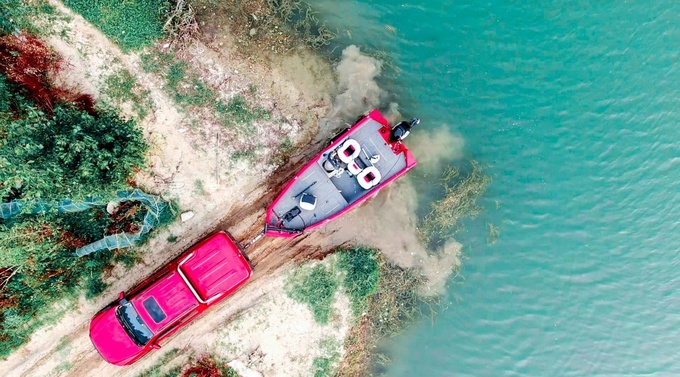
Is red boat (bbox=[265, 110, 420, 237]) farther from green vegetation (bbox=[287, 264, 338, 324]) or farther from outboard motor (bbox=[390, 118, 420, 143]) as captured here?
green vegetation (bbox=[287, 264, 338, 324])

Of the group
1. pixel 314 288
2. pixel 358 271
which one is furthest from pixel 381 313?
pixel 314 288

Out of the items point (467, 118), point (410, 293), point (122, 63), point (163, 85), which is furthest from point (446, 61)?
point (122, 63)

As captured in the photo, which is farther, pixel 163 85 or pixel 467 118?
pixel 467 118

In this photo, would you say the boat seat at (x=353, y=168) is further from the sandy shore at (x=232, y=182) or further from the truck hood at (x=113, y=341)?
the truck hood at (x=113, y=341)

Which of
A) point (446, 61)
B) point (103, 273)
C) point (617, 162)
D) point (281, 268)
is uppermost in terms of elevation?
point (103, 273)

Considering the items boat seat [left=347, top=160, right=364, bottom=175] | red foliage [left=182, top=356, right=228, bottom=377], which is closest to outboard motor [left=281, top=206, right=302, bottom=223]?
boat seat [left=347, top=160, right=364, bottom=175]

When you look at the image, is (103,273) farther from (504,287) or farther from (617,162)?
(617,162)

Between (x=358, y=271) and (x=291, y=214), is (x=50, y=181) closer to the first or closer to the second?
(x=291, y=214)

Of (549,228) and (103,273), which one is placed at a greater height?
(103,273)
